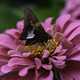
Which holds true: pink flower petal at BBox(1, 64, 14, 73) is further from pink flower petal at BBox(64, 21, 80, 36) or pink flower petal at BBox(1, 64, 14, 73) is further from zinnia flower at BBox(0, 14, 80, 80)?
pink flower petal at BBox(64, 21, 80, 36)

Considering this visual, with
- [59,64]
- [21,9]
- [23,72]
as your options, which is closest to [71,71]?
[59,64]

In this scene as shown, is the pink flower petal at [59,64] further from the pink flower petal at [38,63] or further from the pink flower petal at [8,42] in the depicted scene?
the pink flower petal at [8,42]

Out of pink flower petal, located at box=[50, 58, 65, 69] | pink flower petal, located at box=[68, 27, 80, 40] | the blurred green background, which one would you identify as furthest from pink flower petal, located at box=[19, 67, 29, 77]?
the blurred green background

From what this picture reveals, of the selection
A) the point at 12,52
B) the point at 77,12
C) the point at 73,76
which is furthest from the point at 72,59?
the point at 77,12

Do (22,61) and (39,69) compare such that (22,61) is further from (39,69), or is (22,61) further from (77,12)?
(77,12)

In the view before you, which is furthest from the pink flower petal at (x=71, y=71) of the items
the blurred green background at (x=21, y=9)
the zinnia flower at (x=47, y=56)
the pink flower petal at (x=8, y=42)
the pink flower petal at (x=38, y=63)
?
the blurred green background at (x=21, y=9)

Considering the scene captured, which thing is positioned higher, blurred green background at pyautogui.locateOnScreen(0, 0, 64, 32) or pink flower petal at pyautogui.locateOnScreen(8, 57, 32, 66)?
blurred green background at pyautogui.locateOnScreen(0, 0, 64, 32)
